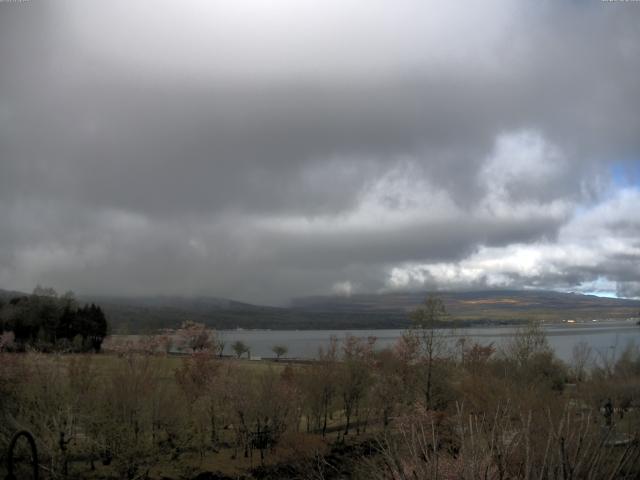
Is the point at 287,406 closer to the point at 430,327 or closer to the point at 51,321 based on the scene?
the point at 430,327

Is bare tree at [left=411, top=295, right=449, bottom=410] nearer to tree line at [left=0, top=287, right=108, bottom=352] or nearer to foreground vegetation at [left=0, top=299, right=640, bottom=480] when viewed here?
foreground vegetation at [left=0, top=299, right=640, bottom=480]

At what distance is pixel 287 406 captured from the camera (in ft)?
145

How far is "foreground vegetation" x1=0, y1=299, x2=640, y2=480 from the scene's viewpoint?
3181cm

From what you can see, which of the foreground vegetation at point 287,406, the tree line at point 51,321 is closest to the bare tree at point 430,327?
the foreground vegetation at point 287,406

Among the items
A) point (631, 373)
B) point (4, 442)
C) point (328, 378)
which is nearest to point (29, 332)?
point (328, 378)

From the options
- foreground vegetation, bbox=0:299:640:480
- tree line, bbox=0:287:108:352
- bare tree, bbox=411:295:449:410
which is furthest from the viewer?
tree line, bbox=0:287:108:352

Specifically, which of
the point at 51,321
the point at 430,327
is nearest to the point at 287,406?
the point at 430,327

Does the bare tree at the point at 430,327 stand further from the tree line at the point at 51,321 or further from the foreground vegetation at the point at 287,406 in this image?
the tree line at the point at 51,321

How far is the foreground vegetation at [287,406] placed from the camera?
1252 inches

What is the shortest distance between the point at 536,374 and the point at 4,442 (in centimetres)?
4819

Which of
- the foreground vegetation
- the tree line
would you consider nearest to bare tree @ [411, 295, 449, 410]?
the foreground vegetation

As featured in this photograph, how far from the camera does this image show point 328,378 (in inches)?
2148

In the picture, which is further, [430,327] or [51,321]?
[51,321]

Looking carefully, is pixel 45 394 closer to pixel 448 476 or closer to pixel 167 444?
pixel 167 444
